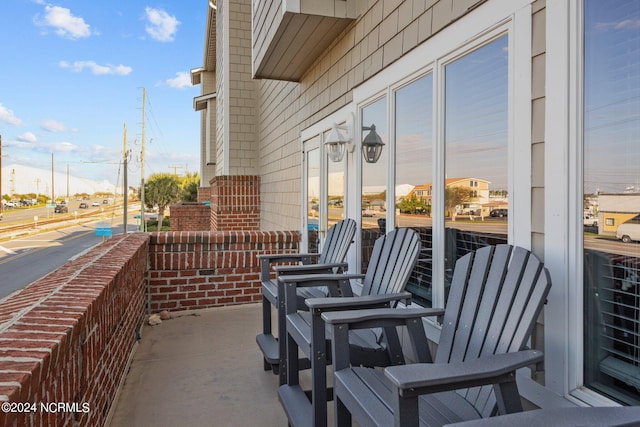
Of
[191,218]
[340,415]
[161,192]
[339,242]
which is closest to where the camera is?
[340,415]

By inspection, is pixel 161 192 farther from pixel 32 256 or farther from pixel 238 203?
pixel 238 203

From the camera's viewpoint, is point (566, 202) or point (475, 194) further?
point (475, 194)

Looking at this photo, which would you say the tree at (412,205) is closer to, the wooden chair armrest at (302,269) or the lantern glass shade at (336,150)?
the wooden chair armrest at (302,269)

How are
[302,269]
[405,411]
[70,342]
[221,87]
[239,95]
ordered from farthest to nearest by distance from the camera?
[221,87], [239,95], [302,269], [70,342], [405,411]

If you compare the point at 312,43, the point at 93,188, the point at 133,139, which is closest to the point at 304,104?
the point at 312,43

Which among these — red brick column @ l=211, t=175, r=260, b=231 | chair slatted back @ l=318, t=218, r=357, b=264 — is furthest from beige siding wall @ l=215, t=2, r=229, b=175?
chair slatted back @ l=318, t=218, r=357, b=264

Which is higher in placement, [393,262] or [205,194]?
[205,194]

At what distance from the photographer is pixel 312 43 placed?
401cm

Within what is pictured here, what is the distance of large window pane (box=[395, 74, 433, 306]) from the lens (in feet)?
8.02

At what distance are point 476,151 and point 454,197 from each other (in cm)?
26

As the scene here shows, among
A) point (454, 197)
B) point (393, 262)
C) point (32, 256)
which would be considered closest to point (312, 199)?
point (393, 262)

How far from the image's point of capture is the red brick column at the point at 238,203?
7.81 m

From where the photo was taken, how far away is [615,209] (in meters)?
1.35

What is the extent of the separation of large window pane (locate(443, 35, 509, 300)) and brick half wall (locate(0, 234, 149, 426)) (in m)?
1.67
